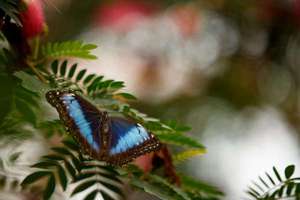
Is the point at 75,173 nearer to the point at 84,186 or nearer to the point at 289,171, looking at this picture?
the point at 84,186

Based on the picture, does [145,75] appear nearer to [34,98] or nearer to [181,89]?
[181,89]

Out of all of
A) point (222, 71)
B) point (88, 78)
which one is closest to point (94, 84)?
point (88, 78)

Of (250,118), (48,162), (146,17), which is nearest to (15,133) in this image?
(48,162)

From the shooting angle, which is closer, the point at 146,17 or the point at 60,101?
the point at 60,101

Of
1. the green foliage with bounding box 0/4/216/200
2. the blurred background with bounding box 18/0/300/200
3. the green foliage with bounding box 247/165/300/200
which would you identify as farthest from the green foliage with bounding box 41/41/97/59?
the blurred background with bounding box 18/0/300/200

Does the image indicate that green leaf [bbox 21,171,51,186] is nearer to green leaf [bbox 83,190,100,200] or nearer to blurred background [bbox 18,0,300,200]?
green leaf [bbox 83,190,100,200]

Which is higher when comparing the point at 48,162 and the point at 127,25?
the point at 127,25

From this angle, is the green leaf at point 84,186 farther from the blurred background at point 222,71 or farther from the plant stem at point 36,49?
the blurred background at point 222,71
